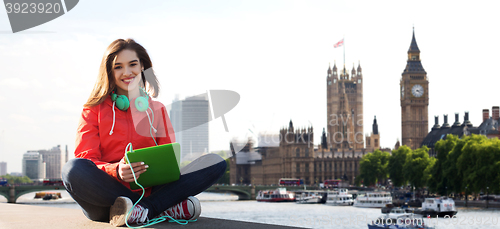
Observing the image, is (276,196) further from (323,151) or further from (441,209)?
(323,151)

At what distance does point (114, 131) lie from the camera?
13.2ft

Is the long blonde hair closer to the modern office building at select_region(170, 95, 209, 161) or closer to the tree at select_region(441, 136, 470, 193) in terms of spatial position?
the modern office building at select_region(170, 95, 209, 161)

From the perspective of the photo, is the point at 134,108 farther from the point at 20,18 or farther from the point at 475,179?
the point at 475,179

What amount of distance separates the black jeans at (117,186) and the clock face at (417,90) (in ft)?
313

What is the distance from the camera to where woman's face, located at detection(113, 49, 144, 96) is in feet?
13.7

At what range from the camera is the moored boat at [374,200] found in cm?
5006

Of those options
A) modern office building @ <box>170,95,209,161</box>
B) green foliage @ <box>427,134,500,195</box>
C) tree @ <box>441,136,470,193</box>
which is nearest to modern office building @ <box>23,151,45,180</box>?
green foliage @ <box>427,134,500,195</box>

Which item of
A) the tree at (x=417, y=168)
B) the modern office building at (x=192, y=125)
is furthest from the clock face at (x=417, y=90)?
the modern office building at (x=192, y=125)

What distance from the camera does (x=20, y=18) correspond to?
591cm

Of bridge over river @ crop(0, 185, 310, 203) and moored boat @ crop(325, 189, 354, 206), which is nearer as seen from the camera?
bridge over river @ crop(0, 185, 310, 203)

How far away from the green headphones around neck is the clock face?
95507 mm

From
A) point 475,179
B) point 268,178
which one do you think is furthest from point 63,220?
point 268,178

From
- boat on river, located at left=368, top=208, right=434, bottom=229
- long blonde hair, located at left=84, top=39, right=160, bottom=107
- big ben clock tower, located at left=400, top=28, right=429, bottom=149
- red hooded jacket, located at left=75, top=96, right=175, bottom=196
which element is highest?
big ben clock tower, located at left=400, top=28, right=429, bottom=149

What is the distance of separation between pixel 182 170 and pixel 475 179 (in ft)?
123
